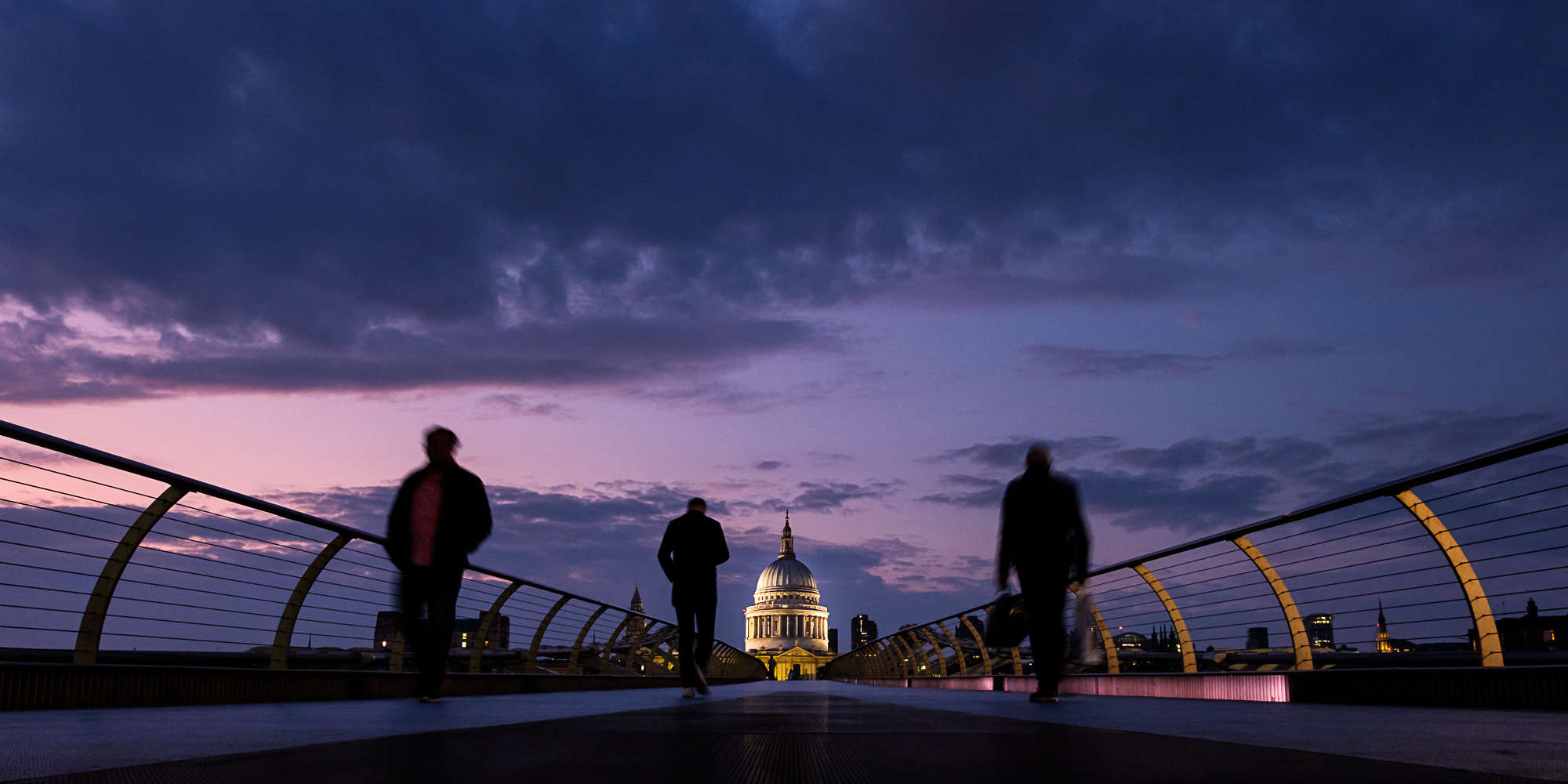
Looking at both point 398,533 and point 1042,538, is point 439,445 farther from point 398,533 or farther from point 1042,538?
point 1042,538

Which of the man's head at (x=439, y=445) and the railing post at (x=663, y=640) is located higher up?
the man's head at (x=439, y=445)

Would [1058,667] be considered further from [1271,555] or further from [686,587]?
[686,587]

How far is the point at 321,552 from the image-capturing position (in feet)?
24.8

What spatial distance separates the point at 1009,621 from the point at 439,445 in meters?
3.80

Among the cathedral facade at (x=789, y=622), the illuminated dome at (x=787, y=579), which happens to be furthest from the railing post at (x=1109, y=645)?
the illuminated dome at (x=787, y=579)

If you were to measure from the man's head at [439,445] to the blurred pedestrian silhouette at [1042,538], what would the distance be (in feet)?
11.3

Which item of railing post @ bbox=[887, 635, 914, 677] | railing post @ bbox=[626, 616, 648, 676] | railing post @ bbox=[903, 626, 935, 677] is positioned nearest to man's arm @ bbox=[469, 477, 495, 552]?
railing post @ bbox=[626, 616, 648, 676]

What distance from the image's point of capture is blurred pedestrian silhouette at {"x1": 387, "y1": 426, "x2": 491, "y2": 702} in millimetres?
6715

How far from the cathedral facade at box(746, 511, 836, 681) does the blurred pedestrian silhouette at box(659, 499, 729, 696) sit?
135 m

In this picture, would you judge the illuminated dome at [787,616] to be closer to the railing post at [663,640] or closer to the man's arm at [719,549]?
the railing post at [663,640]

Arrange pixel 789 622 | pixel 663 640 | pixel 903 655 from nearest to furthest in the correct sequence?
A: pixel 663 640
pixel 903 655
pixel 789 622

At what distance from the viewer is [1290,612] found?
7.54 m

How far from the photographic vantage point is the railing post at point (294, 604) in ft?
23.1

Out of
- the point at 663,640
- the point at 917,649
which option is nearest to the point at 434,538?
the point at 663,640
